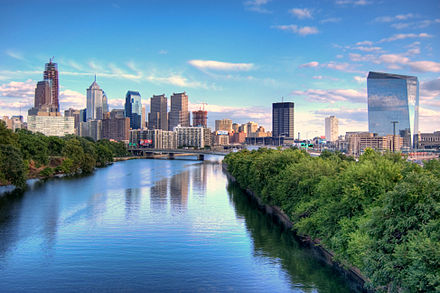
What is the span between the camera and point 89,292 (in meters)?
27.4

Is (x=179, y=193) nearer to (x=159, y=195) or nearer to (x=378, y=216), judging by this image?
(x=159, y=195)

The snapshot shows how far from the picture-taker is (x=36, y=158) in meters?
97.9

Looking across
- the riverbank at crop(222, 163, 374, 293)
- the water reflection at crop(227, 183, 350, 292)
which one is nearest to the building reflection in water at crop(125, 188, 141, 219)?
the water reflection at crop(227, 183, 350, 292)

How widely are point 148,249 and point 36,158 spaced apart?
7171cm

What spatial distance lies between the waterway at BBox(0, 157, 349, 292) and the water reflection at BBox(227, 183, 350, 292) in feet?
0.27

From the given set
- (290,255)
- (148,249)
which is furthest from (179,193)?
(290,255)

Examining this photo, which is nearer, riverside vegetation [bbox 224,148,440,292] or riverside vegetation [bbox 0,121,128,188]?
riverside vegetation [bbox 224,148,440,292]

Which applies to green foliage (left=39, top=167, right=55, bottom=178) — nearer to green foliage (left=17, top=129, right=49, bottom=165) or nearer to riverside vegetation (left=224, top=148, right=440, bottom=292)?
green foliage (left=17, top=129, right=49, bottom=165)

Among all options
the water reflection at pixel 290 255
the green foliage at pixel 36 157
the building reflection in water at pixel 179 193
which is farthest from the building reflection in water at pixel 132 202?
the green foliage at pixel 36 157

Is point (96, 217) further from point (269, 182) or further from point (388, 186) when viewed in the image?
point (388, 186)

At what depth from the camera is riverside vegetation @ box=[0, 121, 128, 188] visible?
7231 centimetres

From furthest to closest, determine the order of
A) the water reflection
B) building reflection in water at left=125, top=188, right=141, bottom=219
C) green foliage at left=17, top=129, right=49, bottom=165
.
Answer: green foliage at left=17, top=129, right=49, bottom=165, building reflection in water at left=125, top=188, right=141, bottom=219, the water reflection

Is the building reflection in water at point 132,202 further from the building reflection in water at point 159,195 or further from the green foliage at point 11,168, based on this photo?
the green foliage at point 11,168

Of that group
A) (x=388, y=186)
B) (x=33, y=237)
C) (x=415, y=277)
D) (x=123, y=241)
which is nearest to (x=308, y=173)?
(x=388, y=186)
